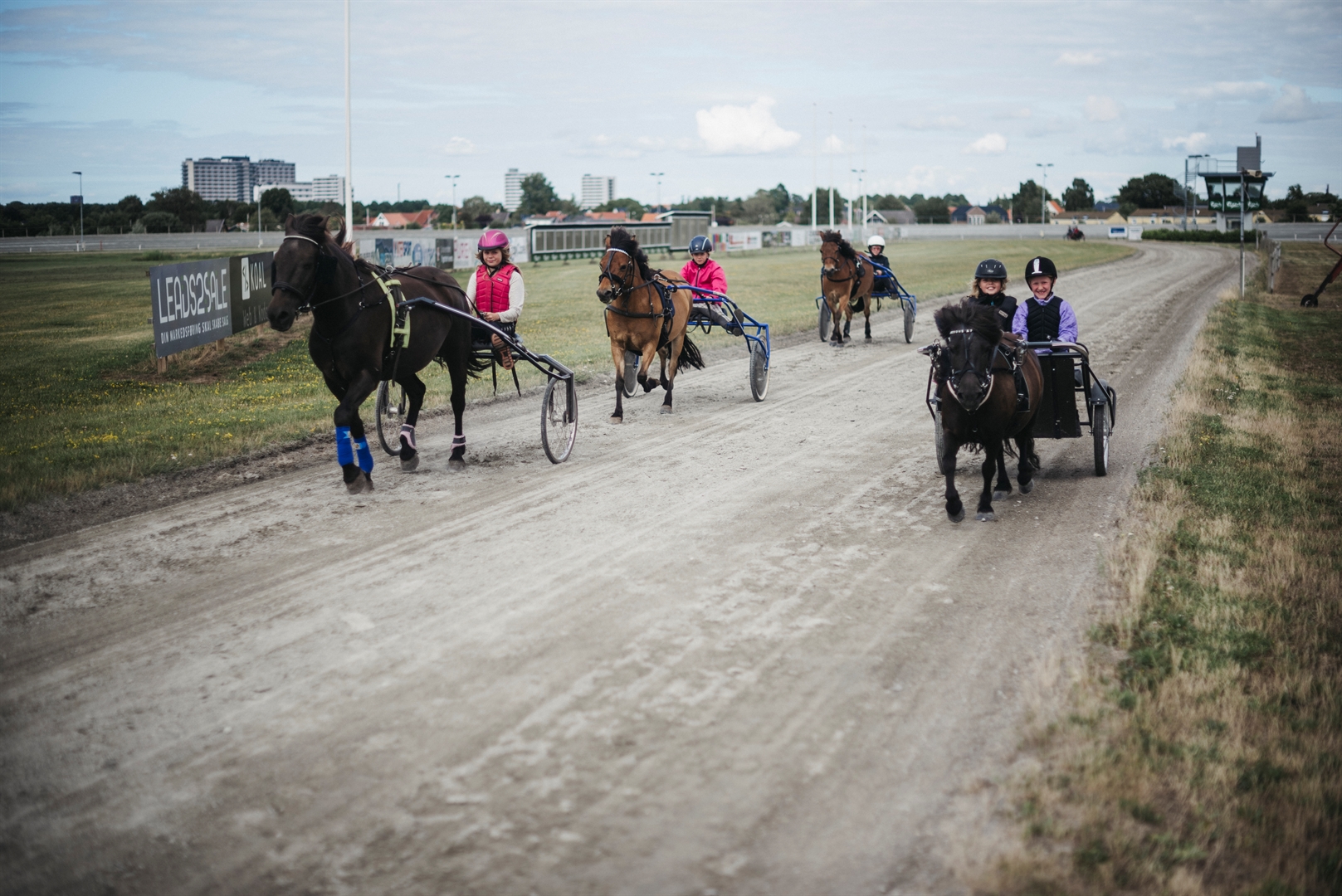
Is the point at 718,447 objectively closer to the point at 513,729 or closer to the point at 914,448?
the point at 914,448

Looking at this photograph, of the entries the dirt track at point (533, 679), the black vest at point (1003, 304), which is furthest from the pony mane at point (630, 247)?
the black vest at point (1003, 304)

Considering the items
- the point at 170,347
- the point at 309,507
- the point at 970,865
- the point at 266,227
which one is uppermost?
the point at 266,227

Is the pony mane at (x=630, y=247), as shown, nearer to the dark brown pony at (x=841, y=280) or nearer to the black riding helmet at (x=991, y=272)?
the black riding helmet at (x=991, y=272)

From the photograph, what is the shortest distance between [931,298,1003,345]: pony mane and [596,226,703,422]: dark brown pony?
443 cm

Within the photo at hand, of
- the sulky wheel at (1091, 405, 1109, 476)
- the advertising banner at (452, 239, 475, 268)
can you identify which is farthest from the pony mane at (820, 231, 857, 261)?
the advertising banner at (452, 239, 475, 268)

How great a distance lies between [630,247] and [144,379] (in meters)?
8.38

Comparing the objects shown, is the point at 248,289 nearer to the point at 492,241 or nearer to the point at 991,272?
the point at 492,241

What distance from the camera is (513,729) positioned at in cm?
410

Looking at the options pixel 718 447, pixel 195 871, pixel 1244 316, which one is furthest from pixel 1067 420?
pixel 1244 316

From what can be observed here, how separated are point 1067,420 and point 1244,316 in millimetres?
17896

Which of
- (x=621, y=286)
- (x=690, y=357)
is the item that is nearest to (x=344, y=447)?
(x=621, y=286)

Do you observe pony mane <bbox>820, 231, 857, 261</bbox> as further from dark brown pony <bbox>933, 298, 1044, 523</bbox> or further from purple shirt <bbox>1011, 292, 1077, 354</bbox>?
dark brown pony <bbox>933, 298, 1044, 523</bbox>

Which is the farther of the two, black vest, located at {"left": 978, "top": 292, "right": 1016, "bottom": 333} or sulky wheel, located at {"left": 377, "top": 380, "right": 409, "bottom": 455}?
sulky wheel, located at {"left": 377, "top": 380, "right": 409, "bottom": 455}

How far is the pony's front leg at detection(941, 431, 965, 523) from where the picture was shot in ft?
23.6
